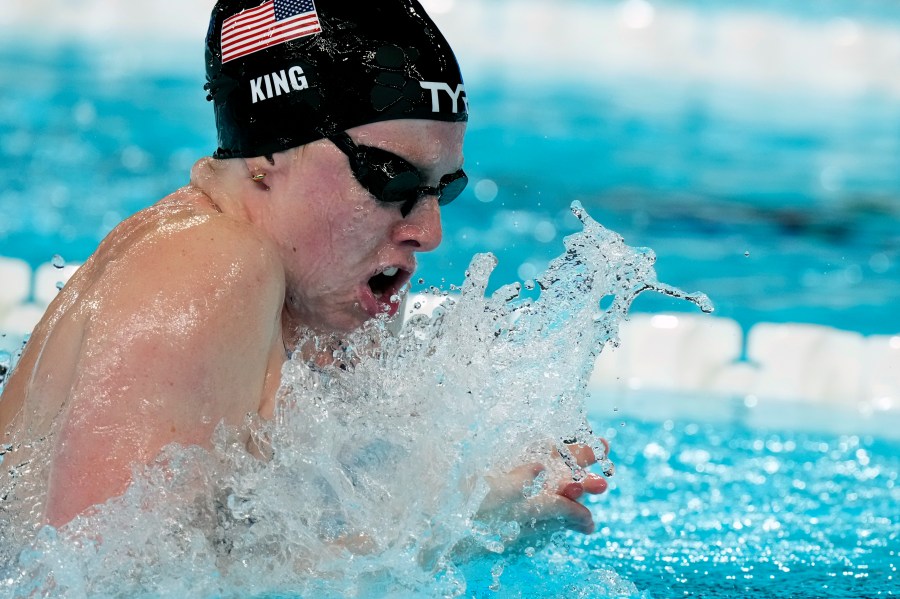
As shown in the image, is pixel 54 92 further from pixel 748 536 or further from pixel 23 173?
pixel 748 536

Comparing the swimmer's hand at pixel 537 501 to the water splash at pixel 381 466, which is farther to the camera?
the swimmer's hand at pixel 537 501

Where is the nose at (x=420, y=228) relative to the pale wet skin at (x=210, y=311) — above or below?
above

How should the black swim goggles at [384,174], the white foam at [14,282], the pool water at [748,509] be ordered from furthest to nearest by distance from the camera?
the white foam at [14,282] → the pool water at [748,509] → the black swim goggles at [384,174]

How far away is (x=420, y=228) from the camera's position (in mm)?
1898

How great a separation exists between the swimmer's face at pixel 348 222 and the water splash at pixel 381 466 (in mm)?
110

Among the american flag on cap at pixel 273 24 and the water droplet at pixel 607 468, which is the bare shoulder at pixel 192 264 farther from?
the water droplet at pixel 607 468

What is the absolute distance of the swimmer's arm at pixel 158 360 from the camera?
1518mm

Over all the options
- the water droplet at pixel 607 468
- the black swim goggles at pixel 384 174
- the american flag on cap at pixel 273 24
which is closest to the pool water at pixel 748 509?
the water droplet at pixel 607 468

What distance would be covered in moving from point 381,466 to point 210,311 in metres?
0.43

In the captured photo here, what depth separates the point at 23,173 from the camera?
6.41m

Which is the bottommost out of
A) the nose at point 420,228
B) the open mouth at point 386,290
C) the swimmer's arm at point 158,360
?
the swimmer's arm at point 158,360

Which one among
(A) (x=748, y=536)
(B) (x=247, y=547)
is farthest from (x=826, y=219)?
(B) (x=247, y=547)

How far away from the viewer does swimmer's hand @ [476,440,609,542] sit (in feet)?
6.31

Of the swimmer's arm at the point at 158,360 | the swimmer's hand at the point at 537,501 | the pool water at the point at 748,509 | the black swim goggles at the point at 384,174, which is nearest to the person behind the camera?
the swimmer's arm at the point at 158,360
